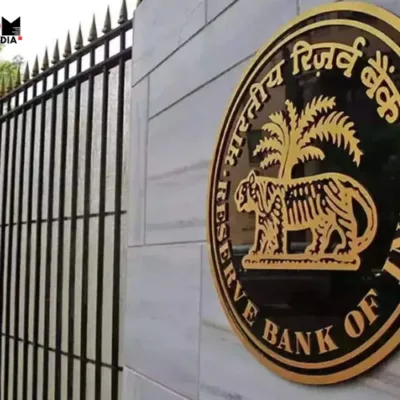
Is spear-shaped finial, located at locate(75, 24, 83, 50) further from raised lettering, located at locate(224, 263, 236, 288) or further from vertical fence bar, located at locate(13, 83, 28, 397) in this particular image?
raised lettering, located at locate(224, 263, 236, 288)

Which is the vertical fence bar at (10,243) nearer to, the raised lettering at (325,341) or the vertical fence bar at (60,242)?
the vertical fence bar at (60,242)

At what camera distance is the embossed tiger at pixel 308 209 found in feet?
4.83

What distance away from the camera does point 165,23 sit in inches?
101

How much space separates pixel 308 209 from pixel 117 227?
1.66 m

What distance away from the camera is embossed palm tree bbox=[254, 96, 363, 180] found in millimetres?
1513

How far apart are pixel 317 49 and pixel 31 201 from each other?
3015 millimetres

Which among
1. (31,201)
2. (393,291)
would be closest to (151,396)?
(393,291)

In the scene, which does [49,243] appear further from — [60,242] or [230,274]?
[230,274]

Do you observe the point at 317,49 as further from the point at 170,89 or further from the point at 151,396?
the point at 151,396

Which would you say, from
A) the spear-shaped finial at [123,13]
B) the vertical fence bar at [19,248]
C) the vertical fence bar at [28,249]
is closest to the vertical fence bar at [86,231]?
the spear-shaped finial at [123,13]

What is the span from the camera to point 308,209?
163 centimetres
